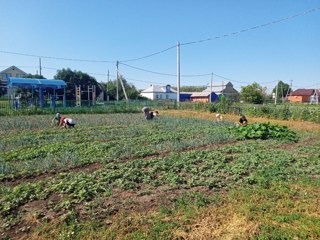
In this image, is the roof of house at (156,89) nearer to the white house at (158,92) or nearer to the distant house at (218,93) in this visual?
the white house at (158,92)

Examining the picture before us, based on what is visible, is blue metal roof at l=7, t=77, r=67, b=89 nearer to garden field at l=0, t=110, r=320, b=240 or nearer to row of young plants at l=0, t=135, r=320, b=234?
garden field at l=0, t=110, r=320, b=240

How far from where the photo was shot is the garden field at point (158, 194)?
11.7 feet

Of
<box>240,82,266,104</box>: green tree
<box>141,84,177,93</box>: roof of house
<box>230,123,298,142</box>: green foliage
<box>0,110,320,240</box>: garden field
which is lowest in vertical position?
<box>0,110,320,240</box>: garden field

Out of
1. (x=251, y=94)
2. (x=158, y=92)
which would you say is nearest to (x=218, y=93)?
(x=158, y=92)

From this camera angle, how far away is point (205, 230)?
11.7 ft

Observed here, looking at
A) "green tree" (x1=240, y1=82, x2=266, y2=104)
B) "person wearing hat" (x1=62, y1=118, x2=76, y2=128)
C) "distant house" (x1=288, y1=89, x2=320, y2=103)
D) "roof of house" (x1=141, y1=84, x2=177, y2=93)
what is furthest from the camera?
"roof of house" (x1=141, y1=84, x2=177, y2=93)

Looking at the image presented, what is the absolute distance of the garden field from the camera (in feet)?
11.7

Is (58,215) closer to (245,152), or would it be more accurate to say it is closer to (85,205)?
(85,205)

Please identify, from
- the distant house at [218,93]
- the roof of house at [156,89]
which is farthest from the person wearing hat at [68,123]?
the roof of house at [156,89]

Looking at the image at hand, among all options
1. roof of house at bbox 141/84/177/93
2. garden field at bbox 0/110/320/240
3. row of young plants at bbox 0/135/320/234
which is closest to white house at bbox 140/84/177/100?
roof of house at bbox 141/84/177/93

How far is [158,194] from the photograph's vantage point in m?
4.83

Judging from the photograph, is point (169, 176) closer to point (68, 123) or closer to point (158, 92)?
point (68, 123)

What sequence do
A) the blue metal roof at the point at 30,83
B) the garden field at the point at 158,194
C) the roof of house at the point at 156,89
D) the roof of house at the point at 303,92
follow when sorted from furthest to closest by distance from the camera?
1. the roof of house at the point at 156,89
2. the roof of house at the point at 303,92
3. the blue metal roof at the point at 30,83
4. the garden field at the point at 158,194

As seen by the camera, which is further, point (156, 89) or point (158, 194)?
point (156, 89)
